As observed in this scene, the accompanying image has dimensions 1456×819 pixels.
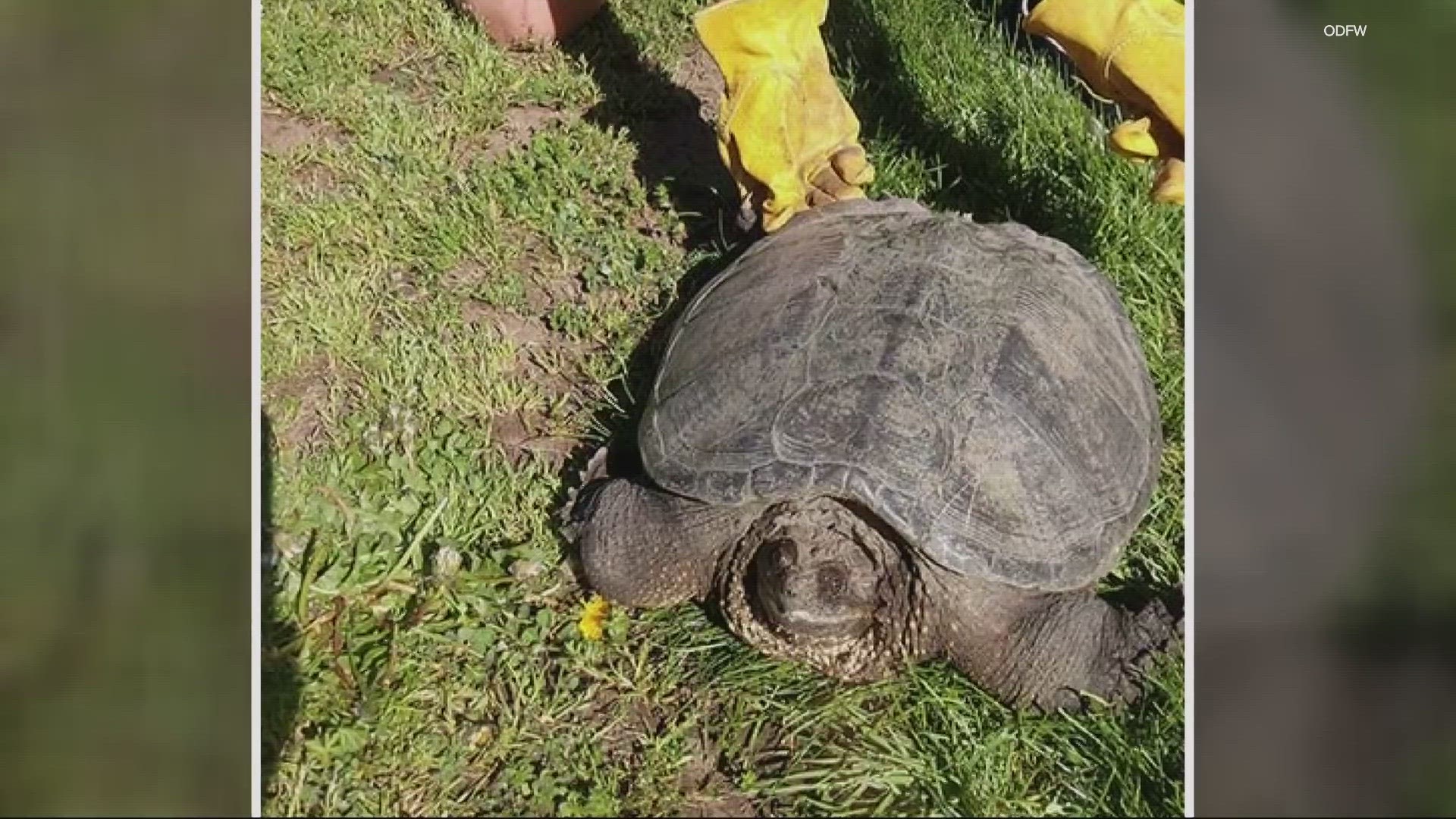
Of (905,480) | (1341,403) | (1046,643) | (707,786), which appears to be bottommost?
(707,786)

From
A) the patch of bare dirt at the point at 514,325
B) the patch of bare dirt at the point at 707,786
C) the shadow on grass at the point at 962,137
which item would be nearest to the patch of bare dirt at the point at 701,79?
the shadow on grass at the point at 962,137

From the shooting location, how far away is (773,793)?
5.33 ft

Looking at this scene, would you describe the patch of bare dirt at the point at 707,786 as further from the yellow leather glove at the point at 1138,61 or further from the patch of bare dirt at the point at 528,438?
the yellow leather glove at the point at 1138,61

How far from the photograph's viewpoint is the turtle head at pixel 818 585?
1637 mm

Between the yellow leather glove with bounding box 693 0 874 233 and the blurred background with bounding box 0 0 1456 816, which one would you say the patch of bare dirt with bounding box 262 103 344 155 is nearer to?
the yellow leather glove with bounding box 693 0 874 233

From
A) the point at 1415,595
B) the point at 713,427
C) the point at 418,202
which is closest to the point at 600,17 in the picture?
the point at 418,202

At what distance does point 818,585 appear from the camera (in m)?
1.64

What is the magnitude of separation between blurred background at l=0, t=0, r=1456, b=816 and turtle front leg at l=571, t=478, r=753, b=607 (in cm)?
76

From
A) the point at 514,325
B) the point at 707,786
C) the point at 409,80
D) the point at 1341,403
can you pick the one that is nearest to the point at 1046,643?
the point at 707,786

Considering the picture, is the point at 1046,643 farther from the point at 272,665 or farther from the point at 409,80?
the point at 409,80

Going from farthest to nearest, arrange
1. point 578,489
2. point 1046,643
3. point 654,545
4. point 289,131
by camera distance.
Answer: point 289,131
point 578,489
point 654,545
point 1046,643

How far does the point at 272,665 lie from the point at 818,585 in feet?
2.59

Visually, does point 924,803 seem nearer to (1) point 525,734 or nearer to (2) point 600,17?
(1) point 525,734

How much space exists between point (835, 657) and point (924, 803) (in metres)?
0.27
